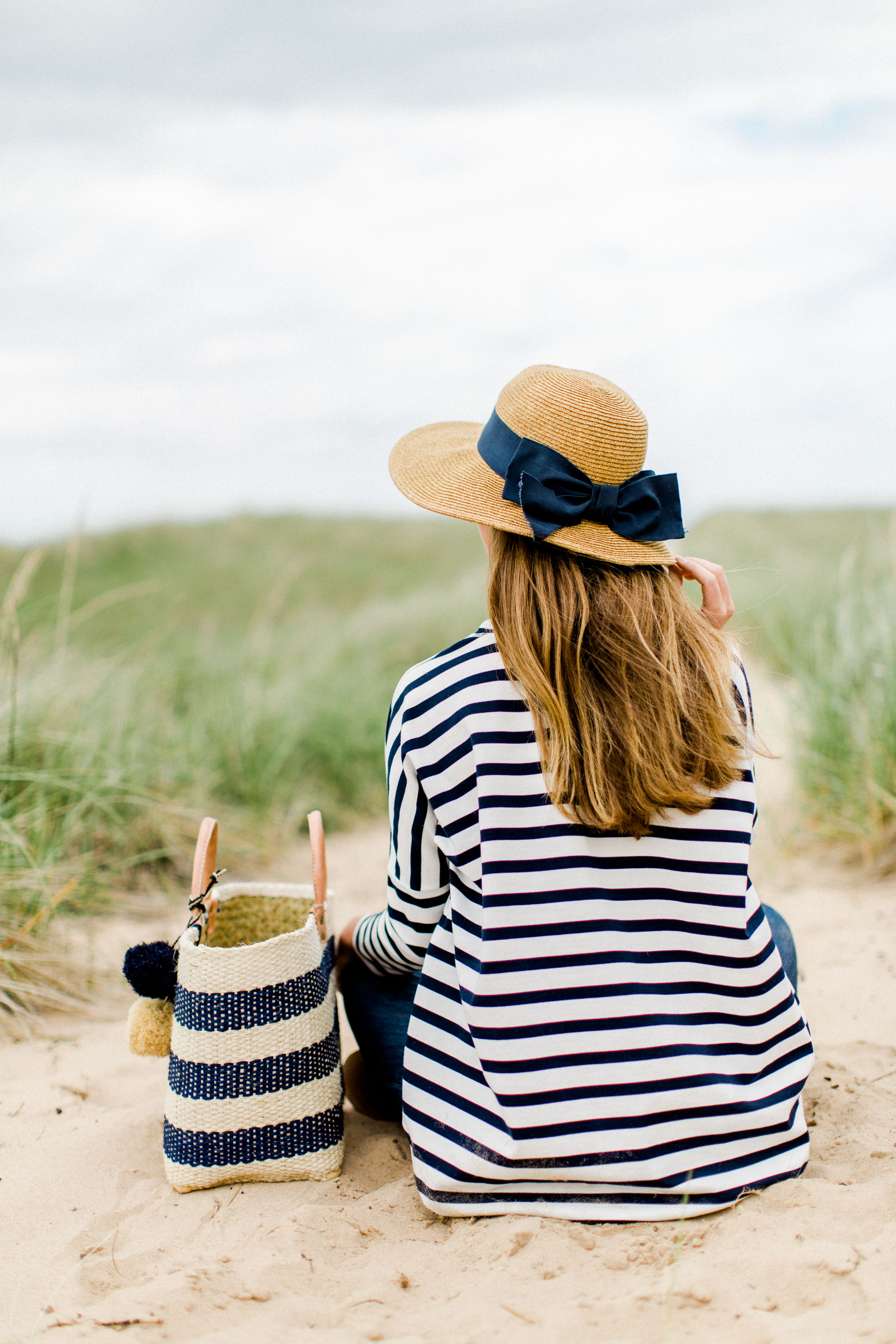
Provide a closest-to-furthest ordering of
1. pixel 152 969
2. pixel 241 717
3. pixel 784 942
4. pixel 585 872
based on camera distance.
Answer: pixel 585 872 → pixel 152 969 → pixel 784 942 → pixel 241 717

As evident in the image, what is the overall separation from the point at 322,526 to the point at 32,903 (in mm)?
16444

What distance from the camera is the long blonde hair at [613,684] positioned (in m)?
1.36

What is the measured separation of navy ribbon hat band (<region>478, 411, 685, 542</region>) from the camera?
1415 mm

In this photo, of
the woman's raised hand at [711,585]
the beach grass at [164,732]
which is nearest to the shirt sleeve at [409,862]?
the woman's raised hand at [711,585]

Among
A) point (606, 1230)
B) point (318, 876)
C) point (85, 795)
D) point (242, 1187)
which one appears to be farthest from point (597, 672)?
point (85, 795)

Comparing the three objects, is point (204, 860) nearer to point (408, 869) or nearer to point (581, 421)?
point (408, 869)

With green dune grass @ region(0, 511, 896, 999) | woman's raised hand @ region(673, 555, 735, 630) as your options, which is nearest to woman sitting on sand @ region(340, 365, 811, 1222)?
woman's raised hand @ region(673, 555, 735, 630)

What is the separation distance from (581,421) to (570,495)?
0.14m

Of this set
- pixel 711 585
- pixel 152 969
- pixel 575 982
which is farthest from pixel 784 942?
pixel 152 969

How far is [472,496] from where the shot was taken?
5.03 feet

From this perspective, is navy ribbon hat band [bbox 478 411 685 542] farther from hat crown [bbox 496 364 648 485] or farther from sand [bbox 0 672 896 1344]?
sand [bbox 0 672 896 1344]

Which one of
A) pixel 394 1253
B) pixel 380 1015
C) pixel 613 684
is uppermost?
pixel 613 684

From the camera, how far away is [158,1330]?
4.11 feet

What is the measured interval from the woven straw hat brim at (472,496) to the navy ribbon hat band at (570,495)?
17 millimetres
